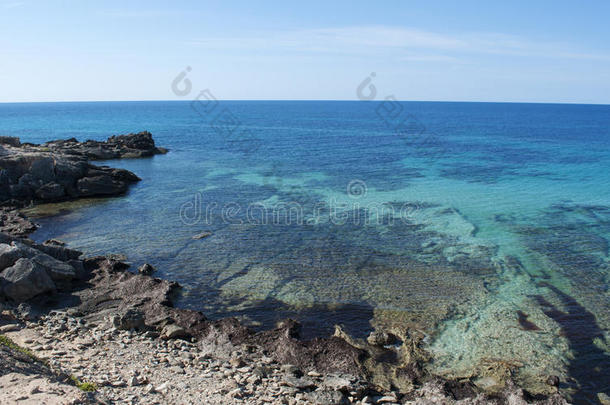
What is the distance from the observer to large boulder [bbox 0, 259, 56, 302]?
22194mm

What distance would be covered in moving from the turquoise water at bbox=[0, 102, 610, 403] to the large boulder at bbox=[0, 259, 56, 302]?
6.34m

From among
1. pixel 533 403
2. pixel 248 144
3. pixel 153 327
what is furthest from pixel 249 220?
pixel 248 144

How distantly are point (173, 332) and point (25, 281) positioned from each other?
8974 millimetres

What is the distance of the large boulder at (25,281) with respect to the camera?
22.2 m

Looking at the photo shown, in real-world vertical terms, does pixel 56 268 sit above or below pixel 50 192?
below

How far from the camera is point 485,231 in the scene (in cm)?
3575

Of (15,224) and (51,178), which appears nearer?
(15,224)

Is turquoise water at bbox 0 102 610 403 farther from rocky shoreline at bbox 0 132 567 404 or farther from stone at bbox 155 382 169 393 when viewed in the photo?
stone at bbox 155 382 169 393

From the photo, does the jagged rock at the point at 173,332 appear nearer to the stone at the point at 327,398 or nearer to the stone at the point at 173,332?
the stone at the point at 173,332

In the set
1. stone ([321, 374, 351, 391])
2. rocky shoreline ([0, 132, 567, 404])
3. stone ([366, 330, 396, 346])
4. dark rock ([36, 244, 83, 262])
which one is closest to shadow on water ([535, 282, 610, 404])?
rocky shoreline ([0, 132, 567, 404])

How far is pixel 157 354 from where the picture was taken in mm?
18078

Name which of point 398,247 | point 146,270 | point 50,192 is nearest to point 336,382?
point 146,270

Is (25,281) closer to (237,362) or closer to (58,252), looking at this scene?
(58,252)

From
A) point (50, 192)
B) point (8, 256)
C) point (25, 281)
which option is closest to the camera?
point (25, 281)
